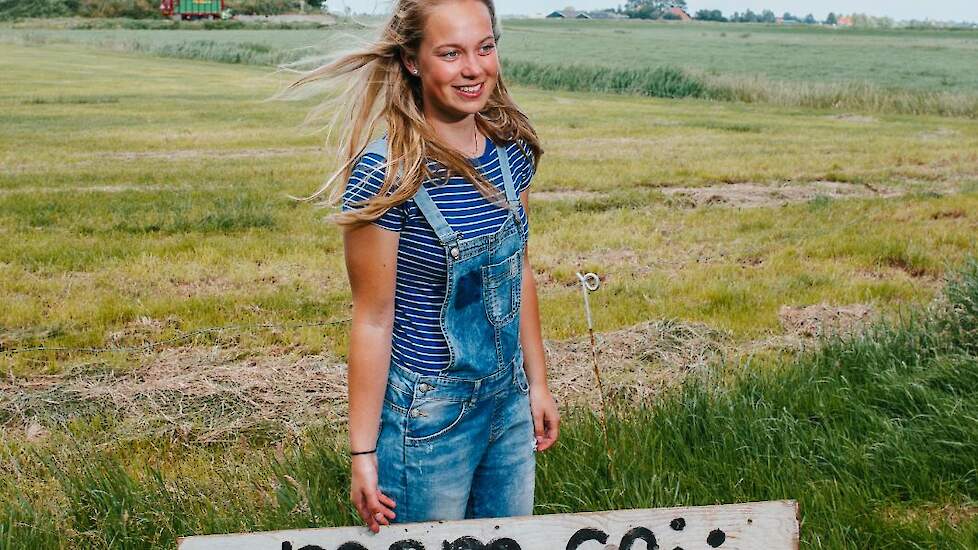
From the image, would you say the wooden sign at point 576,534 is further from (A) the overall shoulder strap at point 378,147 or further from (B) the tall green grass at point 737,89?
(B) the tall green grass at point 737,89

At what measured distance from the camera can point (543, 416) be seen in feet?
8.48

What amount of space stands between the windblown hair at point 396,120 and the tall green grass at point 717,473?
4.18ft

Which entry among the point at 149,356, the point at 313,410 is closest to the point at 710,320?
the point at 313,410

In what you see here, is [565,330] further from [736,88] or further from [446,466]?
[736,88]

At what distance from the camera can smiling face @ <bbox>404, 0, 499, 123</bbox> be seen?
7.43 feet

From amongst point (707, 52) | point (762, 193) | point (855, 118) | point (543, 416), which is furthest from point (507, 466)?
point (707, 52)

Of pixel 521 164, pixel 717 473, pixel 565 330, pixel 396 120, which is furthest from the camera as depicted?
pixel 565 330

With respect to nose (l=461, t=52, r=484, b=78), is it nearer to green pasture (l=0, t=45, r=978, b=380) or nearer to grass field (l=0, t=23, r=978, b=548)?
grass field (l=0, t=23, r=978, b=548)

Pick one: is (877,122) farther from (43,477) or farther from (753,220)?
(43,477)

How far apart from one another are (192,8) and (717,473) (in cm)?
7579

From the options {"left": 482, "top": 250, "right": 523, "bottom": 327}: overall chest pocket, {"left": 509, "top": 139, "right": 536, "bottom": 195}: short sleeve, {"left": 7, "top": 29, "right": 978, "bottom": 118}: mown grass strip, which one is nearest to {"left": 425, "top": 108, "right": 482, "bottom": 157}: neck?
{"left": 509, "top": 139, "right": 536, "bottom": 195}: short sleeve

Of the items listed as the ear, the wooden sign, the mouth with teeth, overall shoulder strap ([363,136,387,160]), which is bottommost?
the wooden sign

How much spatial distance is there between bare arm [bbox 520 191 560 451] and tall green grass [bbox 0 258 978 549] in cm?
72

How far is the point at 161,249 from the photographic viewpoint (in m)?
8.26
